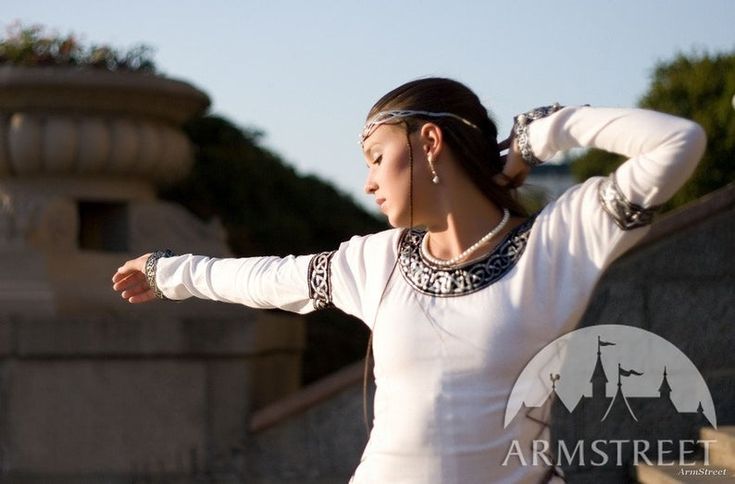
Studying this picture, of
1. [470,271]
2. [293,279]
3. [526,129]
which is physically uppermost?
[526,129]

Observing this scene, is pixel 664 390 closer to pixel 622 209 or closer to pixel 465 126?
pixel 465 126

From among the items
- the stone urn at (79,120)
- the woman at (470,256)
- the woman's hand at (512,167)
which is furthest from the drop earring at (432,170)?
the stone urn at (79,120)

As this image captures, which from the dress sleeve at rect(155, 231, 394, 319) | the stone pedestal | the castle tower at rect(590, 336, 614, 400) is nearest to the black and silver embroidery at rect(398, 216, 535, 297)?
the dress sleeve at rect(155, 231, 394, 319)

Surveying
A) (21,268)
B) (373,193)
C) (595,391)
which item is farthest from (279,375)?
(373,193)

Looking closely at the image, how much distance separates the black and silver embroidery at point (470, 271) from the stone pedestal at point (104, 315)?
321cm

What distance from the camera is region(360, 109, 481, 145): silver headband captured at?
8.62ft

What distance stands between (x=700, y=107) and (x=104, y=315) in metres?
5.41

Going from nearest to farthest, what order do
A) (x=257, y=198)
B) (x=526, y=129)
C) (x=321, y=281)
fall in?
(x=526, y=129) → (x=321, y=281) → (x=257, y=198)

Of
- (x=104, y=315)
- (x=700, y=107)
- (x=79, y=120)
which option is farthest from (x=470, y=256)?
(x=700, y=107)

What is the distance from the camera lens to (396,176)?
8.58ft

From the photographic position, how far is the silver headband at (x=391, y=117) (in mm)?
2627

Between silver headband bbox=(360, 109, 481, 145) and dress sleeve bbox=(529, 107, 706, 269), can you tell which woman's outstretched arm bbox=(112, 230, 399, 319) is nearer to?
silver headband bbox=(360, 109, 481, 145)

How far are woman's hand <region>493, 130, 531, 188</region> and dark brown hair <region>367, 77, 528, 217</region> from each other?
0.04 feet

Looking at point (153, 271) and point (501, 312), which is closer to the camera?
point (501, 312)
